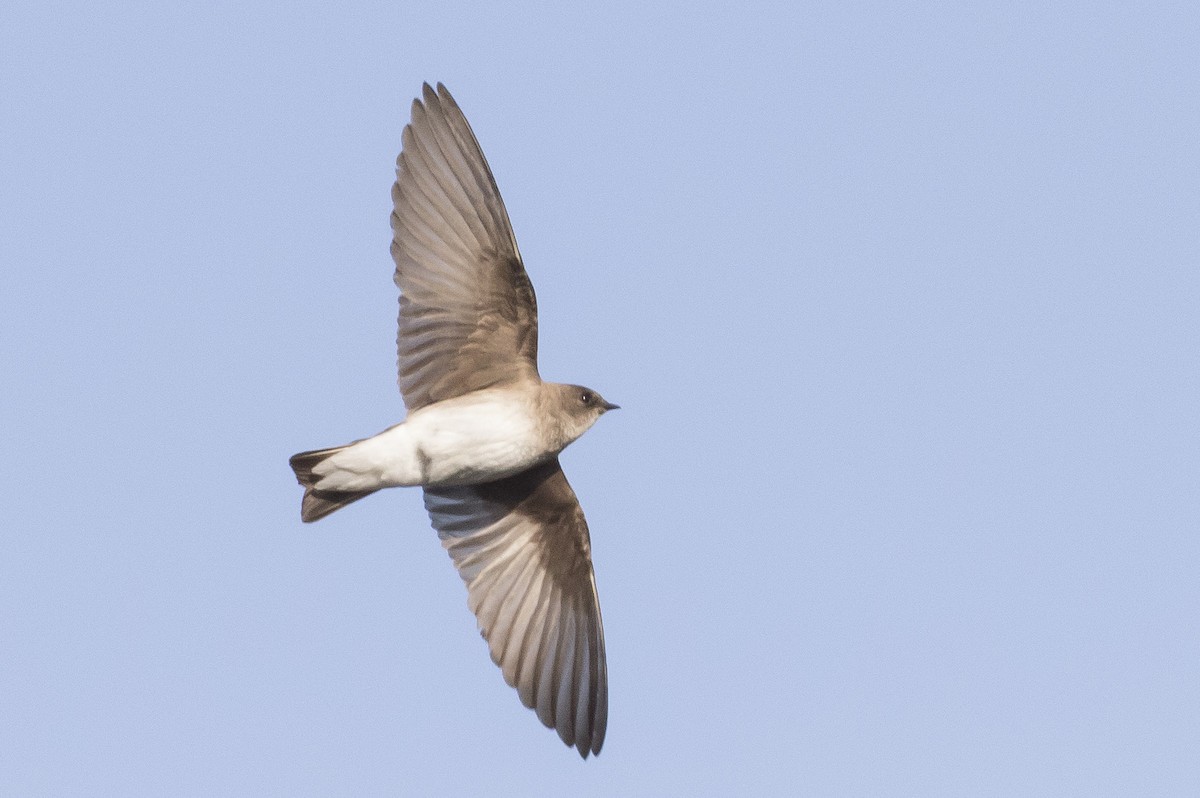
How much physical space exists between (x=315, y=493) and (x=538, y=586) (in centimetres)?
206

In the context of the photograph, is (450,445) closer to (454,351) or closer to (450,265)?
(454,351)

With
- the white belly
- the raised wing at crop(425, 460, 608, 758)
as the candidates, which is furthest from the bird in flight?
the raised wing at crop(425, 460, 608, 758)

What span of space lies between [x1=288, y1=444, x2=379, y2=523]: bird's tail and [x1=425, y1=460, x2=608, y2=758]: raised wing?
1.33m

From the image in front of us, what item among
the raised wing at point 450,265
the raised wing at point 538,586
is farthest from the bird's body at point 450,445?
the raised wing at point 538,586

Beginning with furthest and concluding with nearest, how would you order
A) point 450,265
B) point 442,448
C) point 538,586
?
point 538,586, point 450,265, point 442,448

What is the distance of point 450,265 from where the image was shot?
11945 mm

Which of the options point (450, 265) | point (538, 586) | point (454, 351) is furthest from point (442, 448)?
point (538, 586)

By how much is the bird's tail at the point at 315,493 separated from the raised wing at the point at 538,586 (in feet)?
4.36

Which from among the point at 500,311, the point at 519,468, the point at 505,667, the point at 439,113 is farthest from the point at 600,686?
the point at 439,113

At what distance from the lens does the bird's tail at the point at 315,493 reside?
11.7 m

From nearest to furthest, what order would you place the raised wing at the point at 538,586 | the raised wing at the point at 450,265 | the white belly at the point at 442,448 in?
the white belly at the point at 442,448 < the raised wing at the point at 450,265 < the raised wing at the point at 538,586

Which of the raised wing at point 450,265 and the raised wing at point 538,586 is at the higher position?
the raised wing at point 450,265

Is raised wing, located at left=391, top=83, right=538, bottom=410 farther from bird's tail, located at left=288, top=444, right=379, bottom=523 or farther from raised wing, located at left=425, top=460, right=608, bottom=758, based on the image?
raised wing, located at left=425, top=460, right=608, bottom=758

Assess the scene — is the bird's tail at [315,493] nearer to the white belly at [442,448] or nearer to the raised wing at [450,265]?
the white belly at [442,448]
